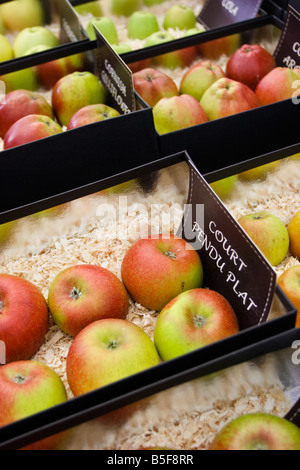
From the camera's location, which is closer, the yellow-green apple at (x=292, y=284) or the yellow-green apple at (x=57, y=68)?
the yellow-green apple at (x=292, y=284)

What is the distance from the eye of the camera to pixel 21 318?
1126 millimetres

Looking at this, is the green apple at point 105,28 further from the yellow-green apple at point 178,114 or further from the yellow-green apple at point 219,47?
the yellow-green apple at point 178,114

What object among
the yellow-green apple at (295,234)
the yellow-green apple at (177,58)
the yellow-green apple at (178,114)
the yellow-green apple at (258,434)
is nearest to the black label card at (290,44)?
the yellow-green apple at (177,58)

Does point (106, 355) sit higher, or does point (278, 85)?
point (278, 85)

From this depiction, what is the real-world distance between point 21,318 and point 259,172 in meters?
0.69

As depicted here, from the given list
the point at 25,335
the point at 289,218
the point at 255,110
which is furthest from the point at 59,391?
the point at 255,110

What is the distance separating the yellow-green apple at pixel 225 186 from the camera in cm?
135

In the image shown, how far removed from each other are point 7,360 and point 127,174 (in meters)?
0.52

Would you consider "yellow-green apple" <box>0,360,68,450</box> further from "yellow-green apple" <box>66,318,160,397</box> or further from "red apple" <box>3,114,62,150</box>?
"red apple" <box>3,114,62,150</box>

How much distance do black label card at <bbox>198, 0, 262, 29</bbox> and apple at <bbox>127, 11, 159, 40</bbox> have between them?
0.23 m

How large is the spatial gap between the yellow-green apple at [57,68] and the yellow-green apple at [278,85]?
0.66 metres

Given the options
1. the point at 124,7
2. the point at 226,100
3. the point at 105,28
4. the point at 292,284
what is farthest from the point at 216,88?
the point at 124,7

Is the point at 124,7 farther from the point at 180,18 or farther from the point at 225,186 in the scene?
the point at 225,186

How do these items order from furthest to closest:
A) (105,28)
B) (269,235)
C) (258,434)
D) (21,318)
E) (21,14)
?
(21,14) < (105,28) < (269,235) < (21,318) < (258,434)
